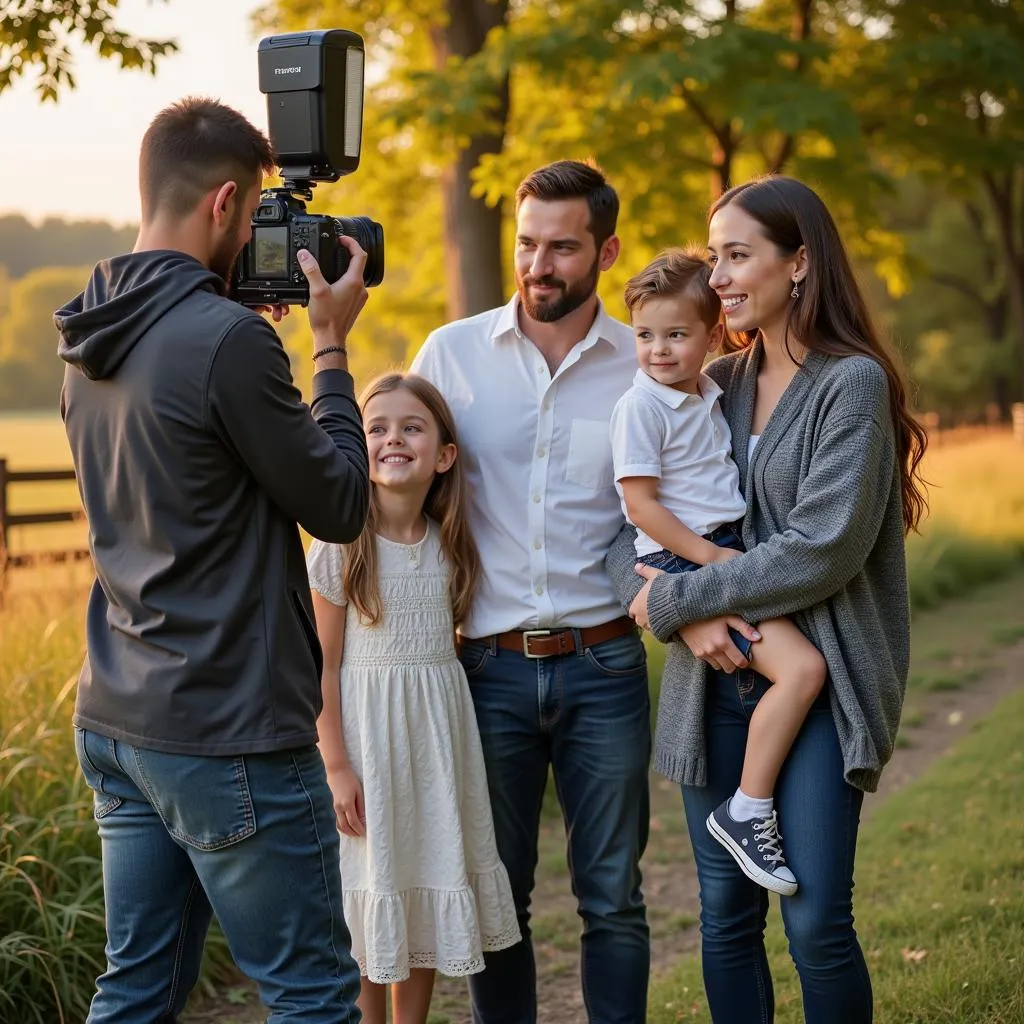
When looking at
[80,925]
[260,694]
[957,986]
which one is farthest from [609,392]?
[80,925]

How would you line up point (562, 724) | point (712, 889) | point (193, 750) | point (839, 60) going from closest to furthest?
1. point (193, 750)
2. point (712, 889)
3. point (562, 724)
4. point (839, 60)

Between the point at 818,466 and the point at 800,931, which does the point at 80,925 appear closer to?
the point at 800,931

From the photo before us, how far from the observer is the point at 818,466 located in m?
2.73

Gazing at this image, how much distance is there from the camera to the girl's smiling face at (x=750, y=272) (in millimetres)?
2859

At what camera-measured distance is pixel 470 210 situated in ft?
36.9

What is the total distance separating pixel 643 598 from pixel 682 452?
0.35m

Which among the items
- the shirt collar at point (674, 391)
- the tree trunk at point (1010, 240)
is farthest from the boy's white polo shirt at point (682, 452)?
the tree trunk at point (1010, 240)

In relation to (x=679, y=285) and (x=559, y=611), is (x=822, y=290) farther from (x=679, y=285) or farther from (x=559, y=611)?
(x=559, y=611)

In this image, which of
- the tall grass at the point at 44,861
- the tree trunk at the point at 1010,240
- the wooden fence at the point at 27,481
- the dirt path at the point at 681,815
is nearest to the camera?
the tall grass at the point at 44,861

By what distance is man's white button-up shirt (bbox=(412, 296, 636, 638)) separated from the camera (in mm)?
3328

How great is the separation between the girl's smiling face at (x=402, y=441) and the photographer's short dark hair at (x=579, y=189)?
0.62 m

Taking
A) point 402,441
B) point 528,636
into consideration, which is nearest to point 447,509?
point 402,441

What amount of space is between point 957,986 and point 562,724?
139cm

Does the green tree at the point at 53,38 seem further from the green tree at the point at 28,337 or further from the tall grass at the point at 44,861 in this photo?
the green tree at the point at 28,337
